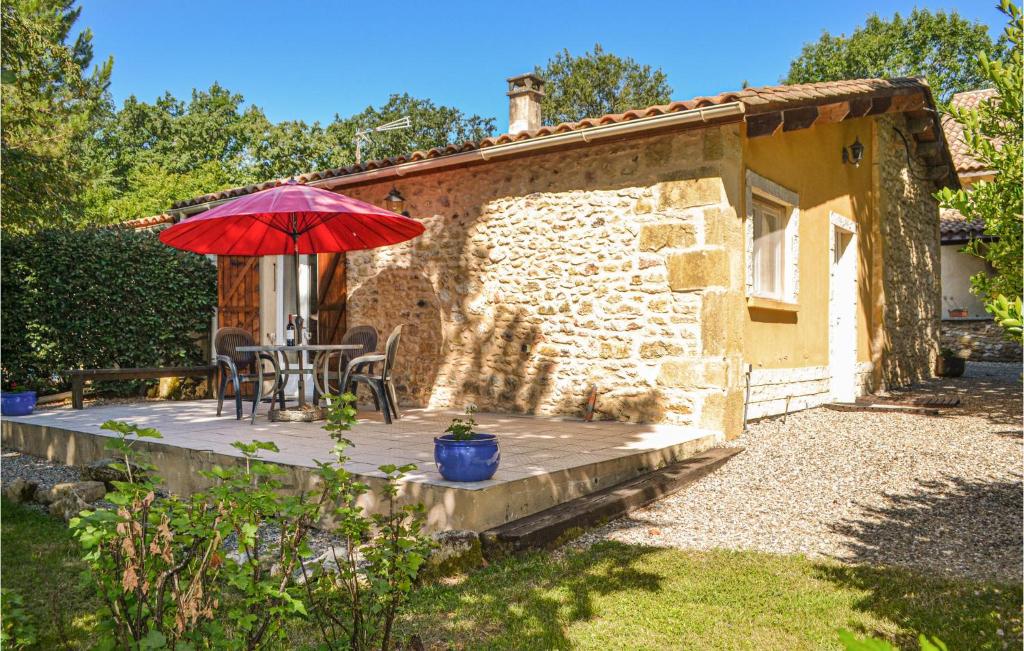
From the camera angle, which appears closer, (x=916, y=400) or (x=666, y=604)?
(x=666, y=604)

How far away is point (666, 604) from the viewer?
3047 mm

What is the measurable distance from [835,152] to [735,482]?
5464 millimetres

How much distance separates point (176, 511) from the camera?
192cm

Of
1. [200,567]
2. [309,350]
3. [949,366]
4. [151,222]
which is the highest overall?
[151,222]

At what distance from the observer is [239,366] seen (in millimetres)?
7828

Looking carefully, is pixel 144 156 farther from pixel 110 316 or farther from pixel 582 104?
pixel 110 316

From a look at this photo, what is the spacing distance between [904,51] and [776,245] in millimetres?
28343

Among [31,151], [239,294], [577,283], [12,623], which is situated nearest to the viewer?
[12,623]

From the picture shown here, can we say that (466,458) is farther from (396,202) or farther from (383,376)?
(396,202)

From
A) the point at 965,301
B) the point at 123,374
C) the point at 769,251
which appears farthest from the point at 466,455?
the point at 965,301

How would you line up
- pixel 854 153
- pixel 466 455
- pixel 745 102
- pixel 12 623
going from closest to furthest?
1. pixel 12 623
2. pixel 466 455
3. pixel 745 102
4. pixel 854 153

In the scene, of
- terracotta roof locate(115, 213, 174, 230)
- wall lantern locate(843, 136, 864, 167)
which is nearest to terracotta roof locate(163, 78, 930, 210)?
wall lantern locate(843, 136, 864, 167)

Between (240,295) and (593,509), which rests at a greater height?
(240,295)

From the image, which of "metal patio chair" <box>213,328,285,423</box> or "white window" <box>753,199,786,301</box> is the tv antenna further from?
"white window" <box>753,199,786,301</box>
